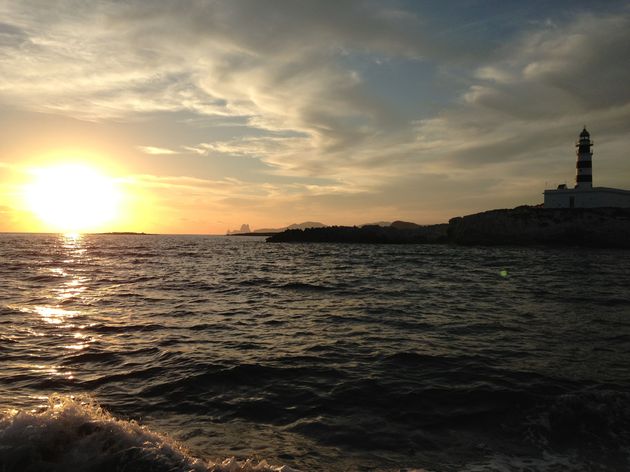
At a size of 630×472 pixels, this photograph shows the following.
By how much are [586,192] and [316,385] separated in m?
83.3

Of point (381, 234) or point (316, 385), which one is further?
point (381, 234)

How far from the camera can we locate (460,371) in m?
9.53

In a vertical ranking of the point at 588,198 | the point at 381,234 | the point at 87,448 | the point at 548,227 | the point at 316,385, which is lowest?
the point at 316,385

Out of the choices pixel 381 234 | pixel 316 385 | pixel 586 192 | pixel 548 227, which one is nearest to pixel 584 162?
pixel 586 192

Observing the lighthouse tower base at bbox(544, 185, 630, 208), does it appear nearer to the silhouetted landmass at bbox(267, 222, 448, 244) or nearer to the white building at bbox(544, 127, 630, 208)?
the white building at bbox(544, 127, 630, 208)

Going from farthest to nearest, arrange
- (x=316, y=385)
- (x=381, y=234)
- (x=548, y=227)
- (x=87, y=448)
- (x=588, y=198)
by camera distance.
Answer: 1. (x=381, y=234)
2. (x=588, y=198)
3. (x=548, y=227)
4. (x=316, y=385)
5. (x=87, y=448)

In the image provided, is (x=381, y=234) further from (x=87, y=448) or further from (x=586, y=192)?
(x=87, y=448)

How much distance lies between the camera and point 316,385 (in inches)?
344

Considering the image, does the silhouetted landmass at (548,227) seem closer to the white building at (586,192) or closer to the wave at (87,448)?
the white building at (586,192)

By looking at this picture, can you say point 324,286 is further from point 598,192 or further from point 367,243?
point 367,243

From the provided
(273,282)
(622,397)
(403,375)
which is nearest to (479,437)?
(403,375)

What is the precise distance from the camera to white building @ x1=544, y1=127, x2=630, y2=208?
7556 cm

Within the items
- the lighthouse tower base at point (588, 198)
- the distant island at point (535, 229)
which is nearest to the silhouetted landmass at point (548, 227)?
the distant island at point (535, 229)

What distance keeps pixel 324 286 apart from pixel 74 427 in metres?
19.0
